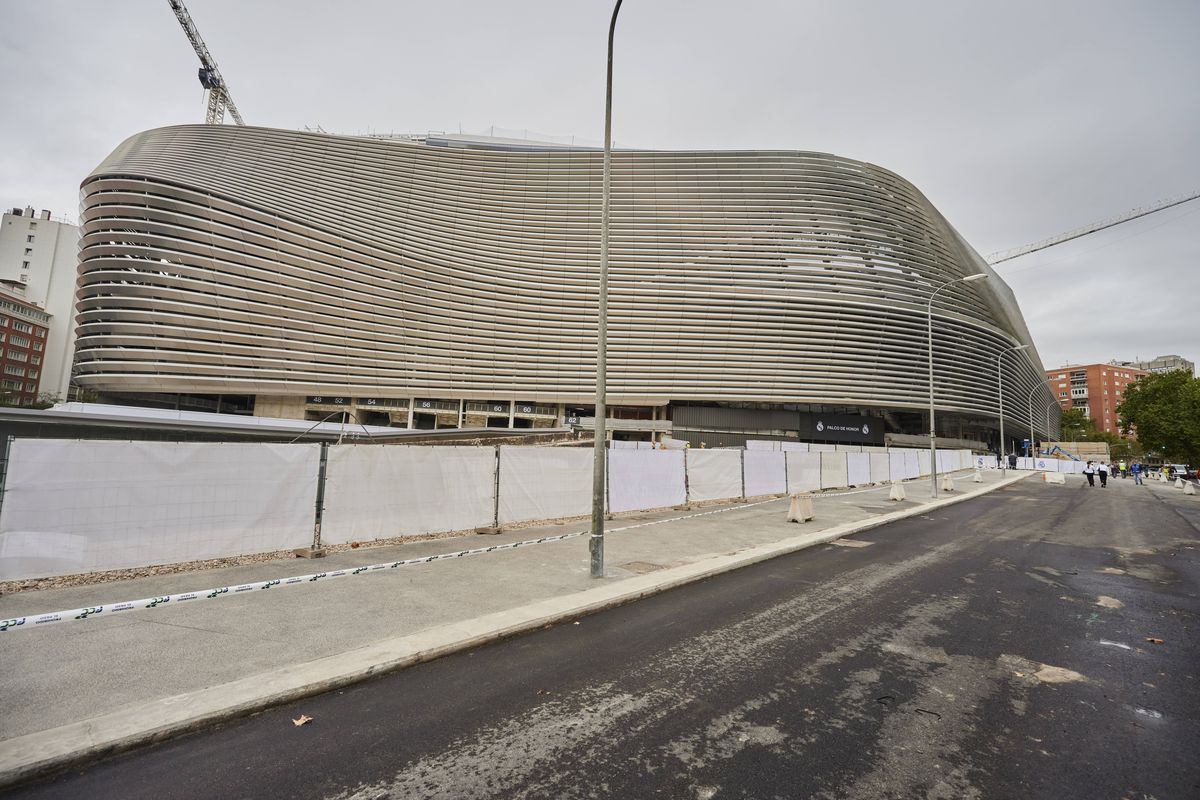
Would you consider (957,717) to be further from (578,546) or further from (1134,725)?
(578,546)

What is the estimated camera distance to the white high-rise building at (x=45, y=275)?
8938cm

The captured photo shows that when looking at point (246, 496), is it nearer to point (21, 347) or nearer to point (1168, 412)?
point (1168, 412)

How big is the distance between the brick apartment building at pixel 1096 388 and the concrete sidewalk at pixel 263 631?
17748cm

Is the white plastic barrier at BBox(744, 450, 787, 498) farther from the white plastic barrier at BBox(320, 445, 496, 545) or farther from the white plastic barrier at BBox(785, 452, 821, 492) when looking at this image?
the white plastic barrier at BBox(320, 445, 496, 545)

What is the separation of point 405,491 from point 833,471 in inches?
821

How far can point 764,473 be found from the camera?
19797mm

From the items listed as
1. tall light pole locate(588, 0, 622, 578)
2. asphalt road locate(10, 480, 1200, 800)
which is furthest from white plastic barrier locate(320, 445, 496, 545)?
asphalt road locate(10, 480, 1200, 800)

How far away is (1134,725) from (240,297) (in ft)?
239

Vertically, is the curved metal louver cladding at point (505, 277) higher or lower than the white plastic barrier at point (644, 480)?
higher

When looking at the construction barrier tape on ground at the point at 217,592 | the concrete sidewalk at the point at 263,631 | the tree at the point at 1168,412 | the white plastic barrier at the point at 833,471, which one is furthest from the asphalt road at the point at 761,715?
the tree at the point at 1168,412

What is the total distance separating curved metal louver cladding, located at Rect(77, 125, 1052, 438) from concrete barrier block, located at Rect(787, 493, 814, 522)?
50120 mm

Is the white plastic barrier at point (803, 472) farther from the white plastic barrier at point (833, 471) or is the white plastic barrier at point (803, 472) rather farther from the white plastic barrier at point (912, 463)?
the white plastic barrier at point (912, 463)

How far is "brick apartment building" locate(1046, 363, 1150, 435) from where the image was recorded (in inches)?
5536

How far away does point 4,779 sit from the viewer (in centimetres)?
294
